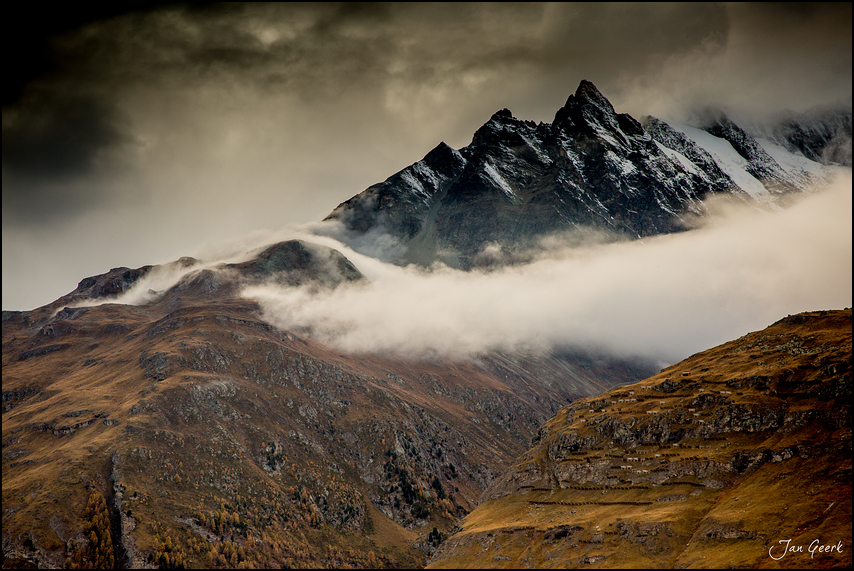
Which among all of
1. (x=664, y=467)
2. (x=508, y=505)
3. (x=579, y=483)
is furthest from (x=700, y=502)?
(x=508, y=505)

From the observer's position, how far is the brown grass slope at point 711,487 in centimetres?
12269

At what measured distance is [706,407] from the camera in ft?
607

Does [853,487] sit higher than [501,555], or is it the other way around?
[501,555]

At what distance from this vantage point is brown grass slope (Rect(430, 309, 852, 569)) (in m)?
123

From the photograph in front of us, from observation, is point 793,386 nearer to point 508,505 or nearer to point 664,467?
point 664,467

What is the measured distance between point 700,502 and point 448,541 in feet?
294
